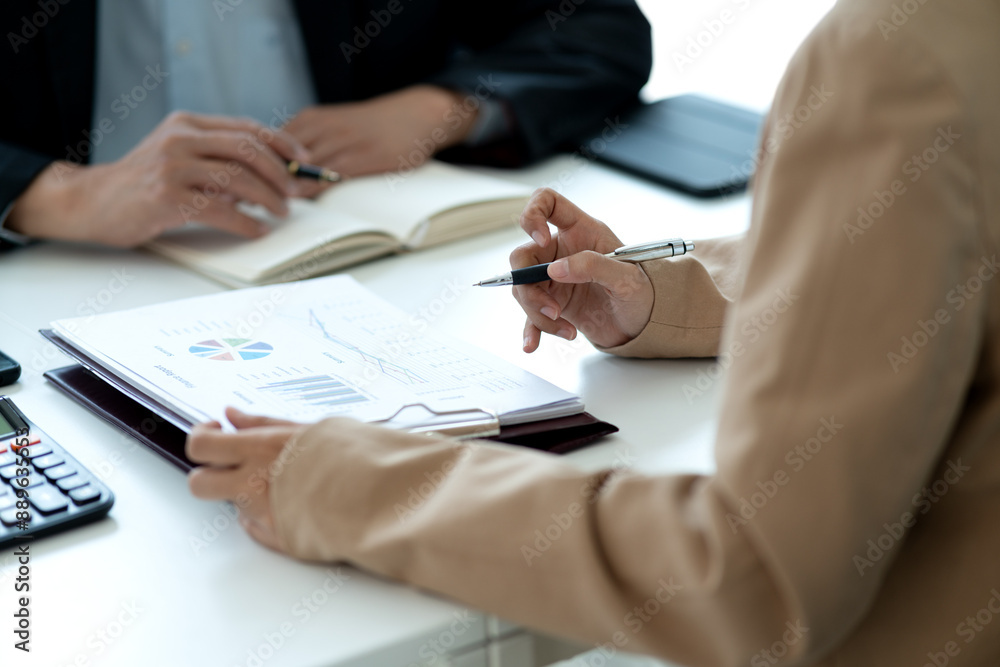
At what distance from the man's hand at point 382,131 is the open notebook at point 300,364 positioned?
51 cm

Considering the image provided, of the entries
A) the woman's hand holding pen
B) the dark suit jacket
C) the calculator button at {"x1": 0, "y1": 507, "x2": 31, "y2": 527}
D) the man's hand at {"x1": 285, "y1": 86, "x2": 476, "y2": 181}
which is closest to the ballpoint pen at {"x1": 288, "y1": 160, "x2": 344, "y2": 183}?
the man's hand at {"x1": 285, "y1": 86, "x2": 476, "y2": 181}

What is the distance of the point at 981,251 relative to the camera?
58cm

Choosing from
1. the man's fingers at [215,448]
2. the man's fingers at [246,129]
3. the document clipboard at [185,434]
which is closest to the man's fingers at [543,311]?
the document clipboard at [185,434]

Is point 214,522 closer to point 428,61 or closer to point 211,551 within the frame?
point 211,551

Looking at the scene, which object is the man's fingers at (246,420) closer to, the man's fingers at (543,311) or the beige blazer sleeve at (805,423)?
the beige blazer sleeve at (805,423)

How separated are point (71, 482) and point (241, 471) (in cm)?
14

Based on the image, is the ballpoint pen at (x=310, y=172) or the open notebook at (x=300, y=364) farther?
the ballpoint pen at (x=310, y=172)

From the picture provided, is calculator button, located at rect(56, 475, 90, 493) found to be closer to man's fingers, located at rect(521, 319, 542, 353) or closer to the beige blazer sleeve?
the beige blazer sleeve

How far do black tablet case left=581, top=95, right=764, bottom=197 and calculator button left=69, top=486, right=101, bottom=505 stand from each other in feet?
3.14

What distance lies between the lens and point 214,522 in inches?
28.4

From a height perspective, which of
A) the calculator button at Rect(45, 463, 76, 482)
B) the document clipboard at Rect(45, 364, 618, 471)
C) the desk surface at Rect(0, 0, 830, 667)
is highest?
the calculator button at Rect(45, 463, 76, 482)

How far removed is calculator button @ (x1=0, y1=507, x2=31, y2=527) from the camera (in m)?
0.69

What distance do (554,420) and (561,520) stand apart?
217 millimetres

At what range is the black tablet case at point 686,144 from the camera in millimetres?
1447
